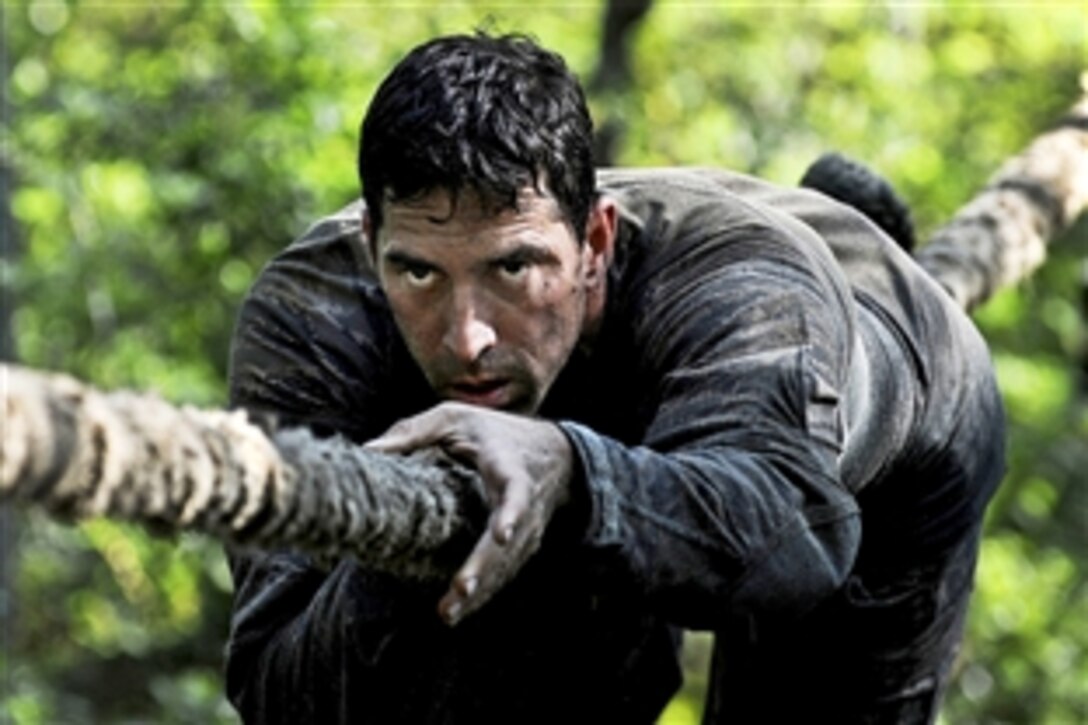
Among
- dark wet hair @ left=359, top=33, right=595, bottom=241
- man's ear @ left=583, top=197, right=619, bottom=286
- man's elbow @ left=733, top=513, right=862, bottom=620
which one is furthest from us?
man's ear @ left=583, top=197, right=619, bottom=286

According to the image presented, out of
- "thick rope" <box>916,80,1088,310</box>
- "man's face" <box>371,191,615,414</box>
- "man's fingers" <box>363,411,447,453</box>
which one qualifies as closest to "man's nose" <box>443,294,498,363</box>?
"man's face" <box>371,191,615,414</box>

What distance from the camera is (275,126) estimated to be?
30.4 ft

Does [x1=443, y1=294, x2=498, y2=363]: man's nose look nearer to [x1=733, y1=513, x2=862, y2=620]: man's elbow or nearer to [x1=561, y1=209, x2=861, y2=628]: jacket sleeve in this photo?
[x1=561, y1=209, x2=861, y2=628]: jacket sleeve

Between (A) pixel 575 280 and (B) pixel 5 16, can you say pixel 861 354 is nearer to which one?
(A) pixel 575 280

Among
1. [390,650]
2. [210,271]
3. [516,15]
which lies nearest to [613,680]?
[390,650]

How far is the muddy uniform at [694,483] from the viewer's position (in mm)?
4168

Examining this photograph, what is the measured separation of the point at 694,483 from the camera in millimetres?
4098

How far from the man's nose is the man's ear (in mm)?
328

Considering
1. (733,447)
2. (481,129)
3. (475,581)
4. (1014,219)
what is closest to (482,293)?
(481,129)

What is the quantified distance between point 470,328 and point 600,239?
0.43 meters

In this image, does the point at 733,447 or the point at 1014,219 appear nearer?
the point at 733,447

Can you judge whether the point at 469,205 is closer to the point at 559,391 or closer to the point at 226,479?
the point at 559,391

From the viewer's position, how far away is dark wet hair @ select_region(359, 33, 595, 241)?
4.47 meters

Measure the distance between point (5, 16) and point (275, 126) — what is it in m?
1.80
